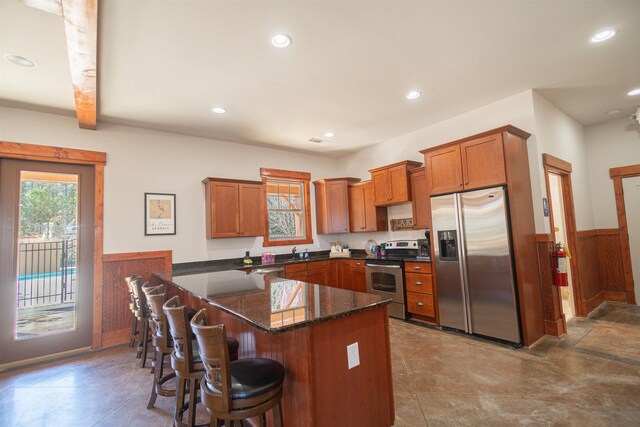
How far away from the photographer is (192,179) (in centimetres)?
470

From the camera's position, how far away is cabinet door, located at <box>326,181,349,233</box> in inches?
228

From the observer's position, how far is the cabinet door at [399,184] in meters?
4.77

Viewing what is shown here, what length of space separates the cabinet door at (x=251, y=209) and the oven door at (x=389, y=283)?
6.35 ft

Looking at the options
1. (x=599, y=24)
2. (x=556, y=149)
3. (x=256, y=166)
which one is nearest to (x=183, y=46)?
(x=256, y=166)

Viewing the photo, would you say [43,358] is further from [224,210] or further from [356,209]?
[356,209]

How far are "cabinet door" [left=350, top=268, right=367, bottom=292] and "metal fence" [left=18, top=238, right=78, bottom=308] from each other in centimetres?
396

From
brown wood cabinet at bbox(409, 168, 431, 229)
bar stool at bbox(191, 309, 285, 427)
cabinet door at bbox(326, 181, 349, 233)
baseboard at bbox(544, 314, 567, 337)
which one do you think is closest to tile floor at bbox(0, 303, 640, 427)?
baseboard at bbox(544, 314, 567, 337)

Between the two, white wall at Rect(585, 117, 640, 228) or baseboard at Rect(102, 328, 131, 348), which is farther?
white wall at Rect(585, 117, 640, 228)

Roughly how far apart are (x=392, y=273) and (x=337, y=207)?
5.91ft

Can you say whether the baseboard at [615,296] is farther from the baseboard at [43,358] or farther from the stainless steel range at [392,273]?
the baseboard at [43,358]

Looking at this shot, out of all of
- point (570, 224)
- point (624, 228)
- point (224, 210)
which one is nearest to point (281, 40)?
point (224, 210)

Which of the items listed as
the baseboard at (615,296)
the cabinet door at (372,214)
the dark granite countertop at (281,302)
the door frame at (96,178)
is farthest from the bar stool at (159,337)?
the baseboard at (615,296)

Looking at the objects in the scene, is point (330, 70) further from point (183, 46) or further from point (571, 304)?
point (571, 304)

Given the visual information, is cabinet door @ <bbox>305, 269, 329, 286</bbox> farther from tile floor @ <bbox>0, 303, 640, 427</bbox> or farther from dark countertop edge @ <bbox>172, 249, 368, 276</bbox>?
tile floor @ <bbox>0, 303, 640, 427</bbox>
